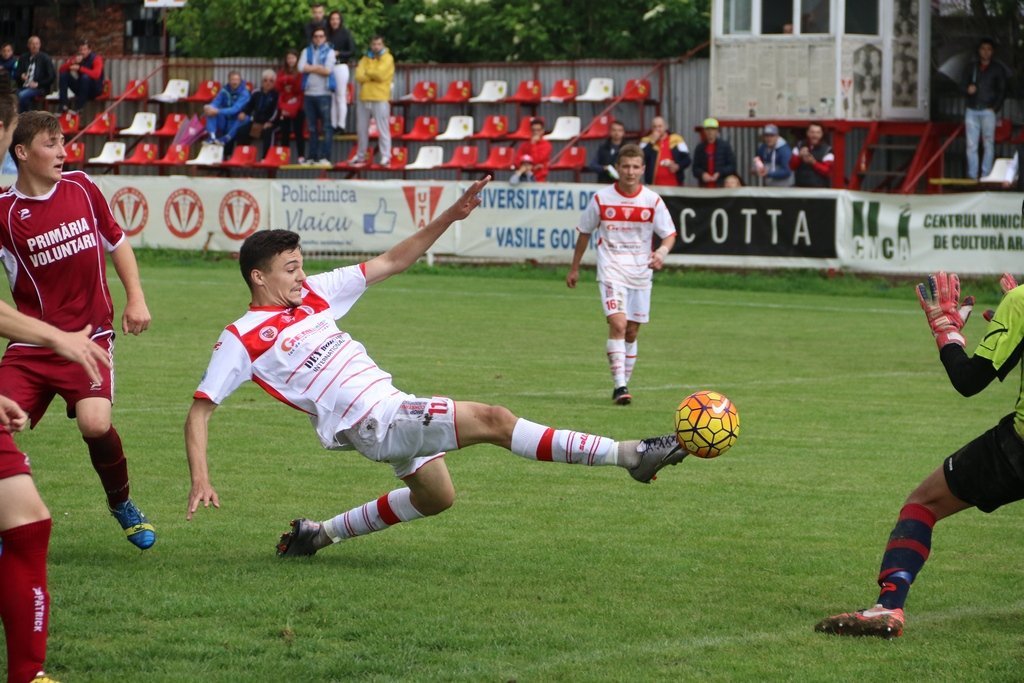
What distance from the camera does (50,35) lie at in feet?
141

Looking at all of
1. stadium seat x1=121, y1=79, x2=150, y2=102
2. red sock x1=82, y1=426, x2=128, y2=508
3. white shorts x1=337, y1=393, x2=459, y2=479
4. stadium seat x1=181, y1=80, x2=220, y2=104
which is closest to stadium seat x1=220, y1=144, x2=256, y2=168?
stadium seat x1=181, y1=80, x2=220, y2=104

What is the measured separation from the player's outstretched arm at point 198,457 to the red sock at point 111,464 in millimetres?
1056

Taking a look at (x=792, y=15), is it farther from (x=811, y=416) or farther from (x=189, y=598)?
(x=189, y=598)

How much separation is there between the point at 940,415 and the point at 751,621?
6.59 m

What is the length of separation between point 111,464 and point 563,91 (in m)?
24.7

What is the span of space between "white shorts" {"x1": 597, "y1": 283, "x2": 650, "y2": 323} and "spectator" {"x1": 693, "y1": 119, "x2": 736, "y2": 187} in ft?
40.1

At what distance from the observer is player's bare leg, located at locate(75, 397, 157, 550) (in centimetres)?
732

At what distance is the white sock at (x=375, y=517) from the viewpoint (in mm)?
7375

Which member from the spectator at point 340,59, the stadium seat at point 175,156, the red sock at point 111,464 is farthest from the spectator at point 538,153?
the red sock at point 111,464

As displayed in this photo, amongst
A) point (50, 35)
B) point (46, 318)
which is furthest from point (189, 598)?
point (50, 35)

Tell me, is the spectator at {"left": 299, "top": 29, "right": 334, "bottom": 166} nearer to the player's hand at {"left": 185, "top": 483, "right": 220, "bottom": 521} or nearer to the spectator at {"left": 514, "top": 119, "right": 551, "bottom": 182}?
the spectator at {"left": 514, "top": 119, "right": 551, "bottom": 182}

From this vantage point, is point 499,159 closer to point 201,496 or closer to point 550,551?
point 550,551

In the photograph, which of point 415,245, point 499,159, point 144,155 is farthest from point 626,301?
point 144,155

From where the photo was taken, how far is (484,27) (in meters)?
35.9
